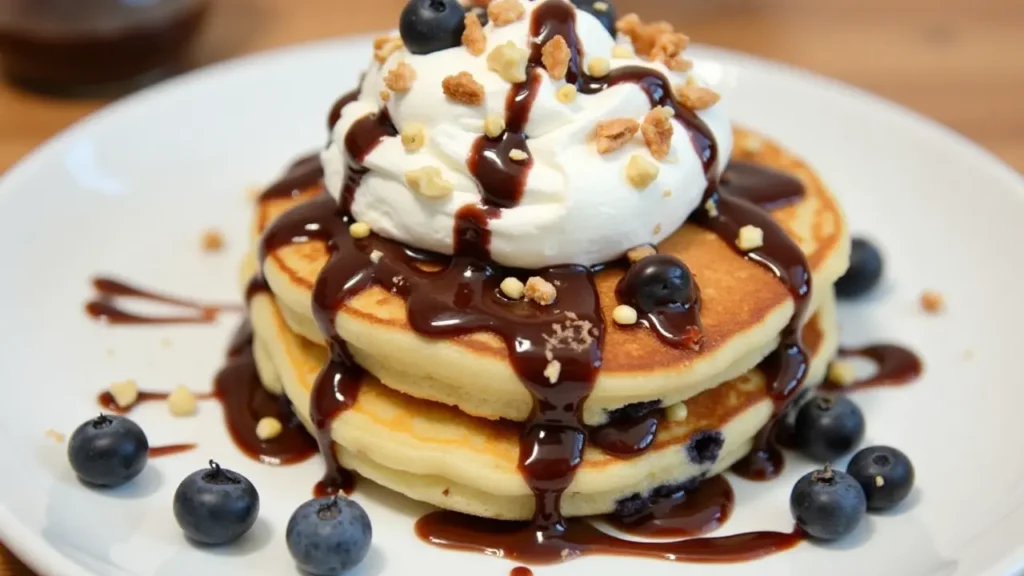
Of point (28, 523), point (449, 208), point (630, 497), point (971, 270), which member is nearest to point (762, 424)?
point (630, 497)

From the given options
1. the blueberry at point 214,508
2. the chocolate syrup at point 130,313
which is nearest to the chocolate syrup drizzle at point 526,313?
the blueberry at point 214,508

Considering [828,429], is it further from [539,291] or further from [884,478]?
[539,291]

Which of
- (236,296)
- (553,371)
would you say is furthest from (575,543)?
(236,296)

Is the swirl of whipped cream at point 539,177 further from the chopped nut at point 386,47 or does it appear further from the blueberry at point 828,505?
the blueberry at point 828,505

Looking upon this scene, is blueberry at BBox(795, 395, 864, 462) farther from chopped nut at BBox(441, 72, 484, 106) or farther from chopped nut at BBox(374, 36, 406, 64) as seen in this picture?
chopped nut at BBox(374, 36, 406, 64)

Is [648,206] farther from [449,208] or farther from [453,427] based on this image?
[453,427]

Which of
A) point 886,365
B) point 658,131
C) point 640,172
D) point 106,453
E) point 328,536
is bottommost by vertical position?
point 106,453

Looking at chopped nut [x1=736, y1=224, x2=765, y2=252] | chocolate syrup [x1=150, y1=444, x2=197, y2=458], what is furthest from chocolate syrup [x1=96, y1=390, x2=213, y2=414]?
chopped nut [x1=736, y1=224, x2=765, y2=252]
